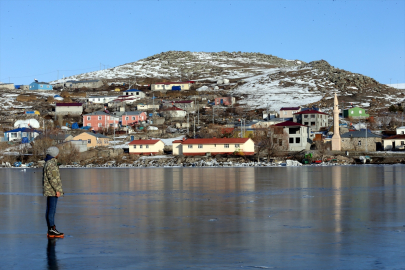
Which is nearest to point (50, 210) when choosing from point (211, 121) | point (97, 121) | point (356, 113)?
point (211, 121)

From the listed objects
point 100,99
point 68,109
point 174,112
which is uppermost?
point 100,99

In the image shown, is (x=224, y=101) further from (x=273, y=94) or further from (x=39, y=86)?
(x=39, y=86)

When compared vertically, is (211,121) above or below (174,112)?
below

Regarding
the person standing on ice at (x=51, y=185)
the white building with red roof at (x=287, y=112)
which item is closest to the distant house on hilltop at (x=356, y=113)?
the white building with red roof at (x=287, y=112)

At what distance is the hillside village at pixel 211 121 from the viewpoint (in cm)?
7231

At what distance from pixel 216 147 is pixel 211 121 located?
90.7ft

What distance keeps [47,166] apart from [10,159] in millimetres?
69914

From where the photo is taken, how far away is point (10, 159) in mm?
75500

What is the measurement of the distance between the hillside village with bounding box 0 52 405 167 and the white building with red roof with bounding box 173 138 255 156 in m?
0.15

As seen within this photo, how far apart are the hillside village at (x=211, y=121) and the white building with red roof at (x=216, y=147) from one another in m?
0.15

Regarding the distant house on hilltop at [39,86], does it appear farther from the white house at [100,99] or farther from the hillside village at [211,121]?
the white house at [100,99]

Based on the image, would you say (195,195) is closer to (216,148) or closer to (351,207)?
(351,207)

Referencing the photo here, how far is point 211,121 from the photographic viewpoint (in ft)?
331

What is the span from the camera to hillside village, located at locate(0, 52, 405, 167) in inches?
2847
